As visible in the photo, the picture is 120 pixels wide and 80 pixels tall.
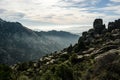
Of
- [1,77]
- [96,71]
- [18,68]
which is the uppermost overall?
[96,71]

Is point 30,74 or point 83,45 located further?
point 83,45

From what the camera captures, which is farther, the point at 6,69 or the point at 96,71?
the point at 6,69

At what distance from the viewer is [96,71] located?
94.1 ft

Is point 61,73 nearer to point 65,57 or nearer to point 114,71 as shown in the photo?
point 114,71

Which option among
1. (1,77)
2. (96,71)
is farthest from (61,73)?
(96,71)

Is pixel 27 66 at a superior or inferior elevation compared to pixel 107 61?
inferior

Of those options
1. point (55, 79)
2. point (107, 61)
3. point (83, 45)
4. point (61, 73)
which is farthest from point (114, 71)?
point (83, 45)

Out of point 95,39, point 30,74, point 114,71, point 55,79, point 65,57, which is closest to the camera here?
point 114,71

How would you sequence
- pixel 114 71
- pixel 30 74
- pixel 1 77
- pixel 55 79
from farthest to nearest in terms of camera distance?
1. pixel 30 74
2. pixel 1 77
3. pixel 55 79
4. pixel 114 71

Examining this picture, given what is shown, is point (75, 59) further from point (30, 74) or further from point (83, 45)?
point (83, 45)

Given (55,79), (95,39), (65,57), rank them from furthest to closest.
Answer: (95,39) → (65,57) → (55,79)

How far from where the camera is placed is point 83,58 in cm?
13838

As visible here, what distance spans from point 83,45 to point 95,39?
25.1 m

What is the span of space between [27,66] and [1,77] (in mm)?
75734
